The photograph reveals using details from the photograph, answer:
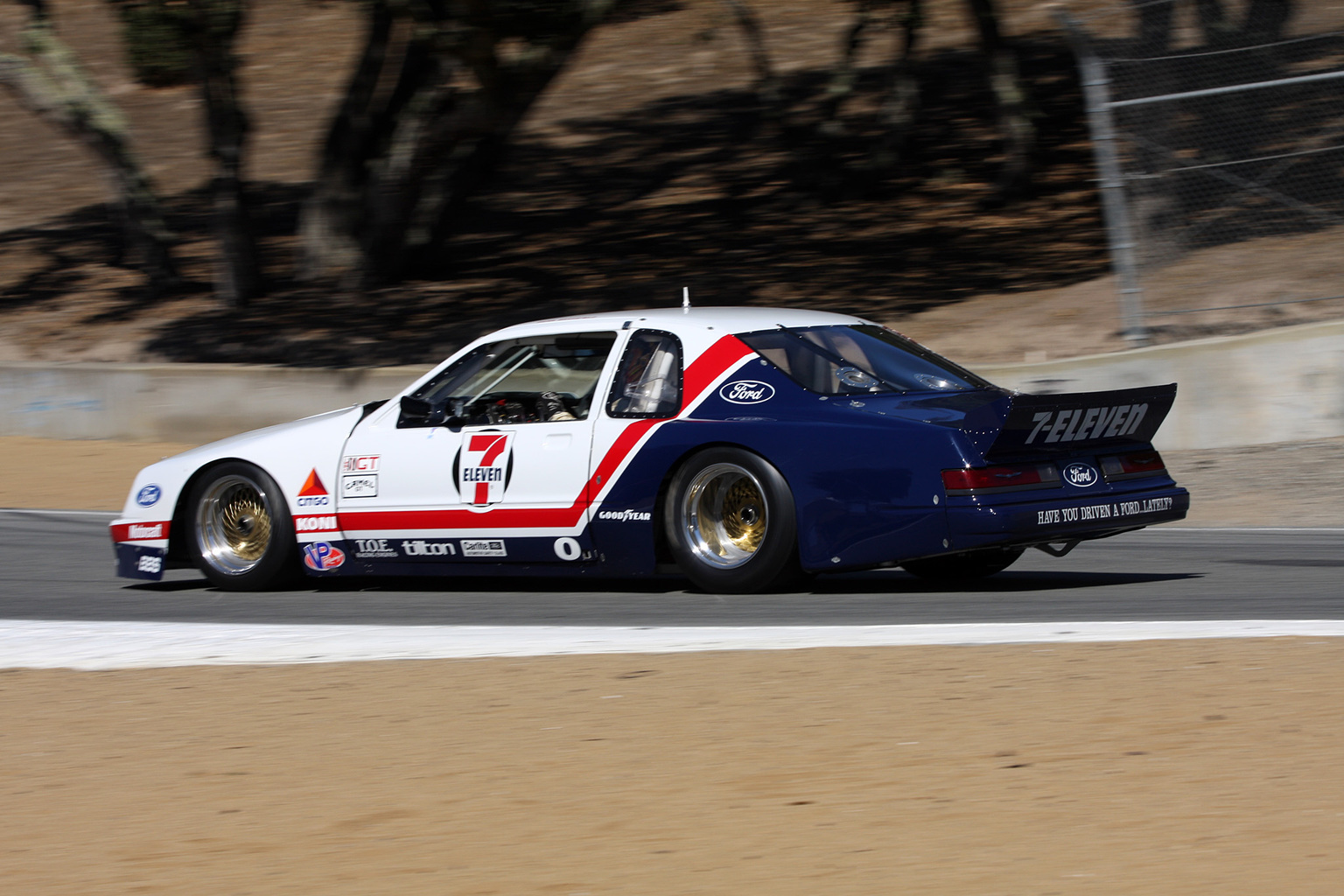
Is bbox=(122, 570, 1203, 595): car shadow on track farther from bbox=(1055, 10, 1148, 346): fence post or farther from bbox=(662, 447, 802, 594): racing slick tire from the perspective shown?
bbox=(1055, 10, 1148, 346): fence post

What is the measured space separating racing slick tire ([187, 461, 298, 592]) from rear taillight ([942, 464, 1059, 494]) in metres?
3.53

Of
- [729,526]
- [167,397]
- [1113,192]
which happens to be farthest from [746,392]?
[167,397]

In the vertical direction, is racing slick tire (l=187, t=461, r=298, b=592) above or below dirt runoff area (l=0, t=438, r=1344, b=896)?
above

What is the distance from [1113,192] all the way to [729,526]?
7.63 m

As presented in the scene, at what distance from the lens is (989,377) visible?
47.0ft

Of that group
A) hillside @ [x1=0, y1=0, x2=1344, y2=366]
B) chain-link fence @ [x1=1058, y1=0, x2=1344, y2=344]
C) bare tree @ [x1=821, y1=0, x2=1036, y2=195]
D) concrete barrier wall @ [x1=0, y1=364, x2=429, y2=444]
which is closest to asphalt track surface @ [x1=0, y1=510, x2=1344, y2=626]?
chain-link fence @ [x1=1058, y1=0, x2=1344, y2=344]


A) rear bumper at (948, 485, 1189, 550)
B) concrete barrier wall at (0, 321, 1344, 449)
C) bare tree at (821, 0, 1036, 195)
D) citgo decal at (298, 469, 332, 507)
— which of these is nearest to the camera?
rear bumper at (948, 485, 1189, 550)

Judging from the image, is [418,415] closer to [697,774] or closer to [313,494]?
[313,494]

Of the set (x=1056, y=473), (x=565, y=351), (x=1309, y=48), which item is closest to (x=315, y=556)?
(x=565, y=351)

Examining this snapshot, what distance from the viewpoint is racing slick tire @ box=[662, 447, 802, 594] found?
7477 mm

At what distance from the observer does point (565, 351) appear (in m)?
8.37

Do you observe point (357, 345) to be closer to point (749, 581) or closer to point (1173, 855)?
point (749, 581)

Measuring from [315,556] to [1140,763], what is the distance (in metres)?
5.12

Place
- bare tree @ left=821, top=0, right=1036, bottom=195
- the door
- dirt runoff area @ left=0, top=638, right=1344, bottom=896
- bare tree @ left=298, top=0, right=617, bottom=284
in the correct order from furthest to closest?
1. bare tree @ left=821, top=0, right=1036, bottom=195
2. bare tree @ left=298, top=0, right=617, bottom=284
3. the door
4. dirt runoff area @ left=0, top=638, right=1344, bottom=896
